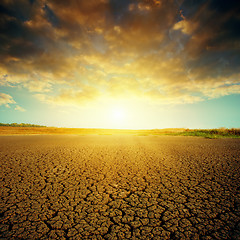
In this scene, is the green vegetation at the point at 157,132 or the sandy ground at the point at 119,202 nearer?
the sandy ground at the point at 119,202

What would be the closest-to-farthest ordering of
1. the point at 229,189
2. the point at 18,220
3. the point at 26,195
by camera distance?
1. the point at 18,220
2. the point at 26,195
3. the point at 229,189

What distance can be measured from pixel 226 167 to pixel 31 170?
525 centimetres

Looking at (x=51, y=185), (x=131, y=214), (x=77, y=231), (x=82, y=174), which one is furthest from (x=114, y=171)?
(x=77, y=231)

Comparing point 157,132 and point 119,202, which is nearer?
point 119,202

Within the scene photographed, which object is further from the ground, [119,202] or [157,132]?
[157,132]

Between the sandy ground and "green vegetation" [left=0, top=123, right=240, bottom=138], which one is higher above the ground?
"green vegetation" [left=0, top=123, right=240, bottom=138]

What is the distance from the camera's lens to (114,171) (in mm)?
3707

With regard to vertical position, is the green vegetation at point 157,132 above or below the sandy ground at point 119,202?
above

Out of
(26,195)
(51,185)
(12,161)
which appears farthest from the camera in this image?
(12,161)

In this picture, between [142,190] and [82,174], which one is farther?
[82,174]

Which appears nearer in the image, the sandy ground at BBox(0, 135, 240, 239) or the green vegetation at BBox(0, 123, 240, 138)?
the sandy ground at BBox(0, 135, 240, 239)

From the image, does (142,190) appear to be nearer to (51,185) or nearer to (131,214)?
(131,214)

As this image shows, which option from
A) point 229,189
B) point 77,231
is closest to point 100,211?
point 77,231

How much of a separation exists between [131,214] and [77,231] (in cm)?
74
